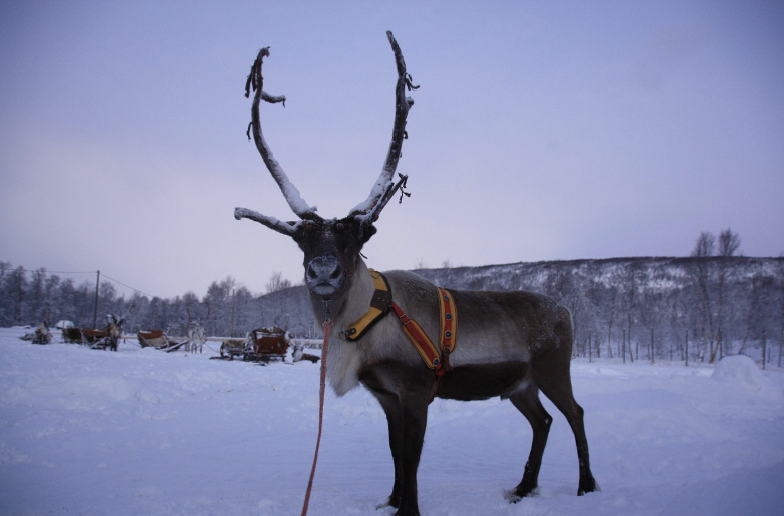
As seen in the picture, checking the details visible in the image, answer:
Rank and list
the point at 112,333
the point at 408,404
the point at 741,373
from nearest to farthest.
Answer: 1. the point at 408,404
2. the point at 741,373
3. the point at 112,333

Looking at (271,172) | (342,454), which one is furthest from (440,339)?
(342,454)

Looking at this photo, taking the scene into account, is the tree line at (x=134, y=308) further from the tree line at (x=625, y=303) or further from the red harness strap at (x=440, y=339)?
the red harness strap at (x=440, y=339)

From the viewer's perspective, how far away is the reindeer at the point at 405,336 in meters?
3.23

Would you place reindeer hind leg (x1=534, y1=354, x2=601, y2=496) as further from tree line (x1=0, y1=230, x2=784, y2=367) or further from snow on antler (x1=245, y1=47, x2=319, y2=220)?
tree line (x1=0, y1=230, x2=784, y2=367)

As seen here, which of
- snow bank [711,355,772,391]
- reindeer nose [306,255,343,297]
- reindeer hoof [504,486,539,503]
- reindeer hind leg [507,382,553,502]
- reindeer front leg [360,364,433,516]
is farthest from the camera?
snow bank [711,355,772,391]

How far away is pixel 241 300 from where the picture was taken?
4188 inches

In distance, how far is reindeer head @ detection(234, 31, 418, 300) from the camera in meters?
2.99

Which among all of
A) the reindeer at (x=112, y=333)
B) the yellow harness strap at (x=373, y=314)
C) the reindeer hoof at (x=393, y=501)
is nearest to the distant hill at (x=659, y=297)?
the reindeer at (x=112, y=333)

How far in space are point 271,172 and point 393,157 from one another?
1.22m

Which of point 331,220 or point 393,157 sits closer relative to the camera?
point 331,220

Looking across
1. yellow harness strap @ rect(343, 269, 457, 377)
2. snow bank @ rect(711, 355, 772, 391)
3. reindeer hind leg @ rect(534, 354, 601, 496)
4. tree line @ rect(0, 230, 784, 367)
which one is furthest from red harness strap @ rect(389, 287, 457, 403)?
tree line @ rect(0, 230, 784, 367)

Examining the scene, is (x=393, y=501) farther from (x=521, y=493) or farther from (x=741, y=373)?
(x=741, y=373)

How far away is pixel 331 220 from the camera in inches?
131

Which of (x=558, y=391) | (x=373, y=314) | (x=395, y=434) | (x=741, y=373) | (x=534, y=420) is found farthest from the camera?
(x=741, y=373)
